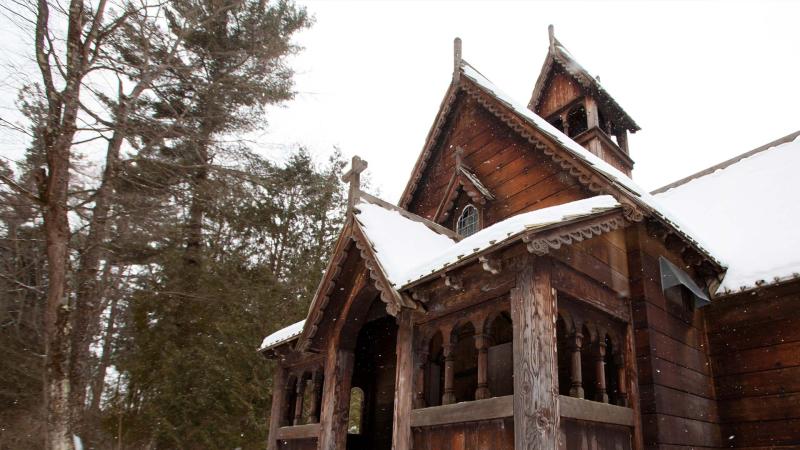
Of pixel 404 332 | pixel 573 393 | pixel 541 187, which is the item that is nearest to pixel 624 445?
pixel 573 393

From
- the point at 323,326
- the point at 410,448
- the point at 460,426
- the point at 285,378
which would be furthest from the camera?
the point at 285,378

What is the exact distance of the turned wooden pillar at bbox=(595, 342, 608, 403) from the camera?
20.1 ft

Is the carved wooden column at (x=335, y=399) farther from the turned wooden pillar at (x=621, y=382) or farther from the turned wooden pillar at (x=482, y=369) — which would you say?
the turned wooden pillar at (x=621, y=382)

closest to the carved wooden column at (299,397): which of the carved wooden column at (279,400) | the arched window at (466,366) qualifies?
the carved wooden column at (279,400)

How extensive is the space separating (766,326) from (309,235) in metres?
15.3

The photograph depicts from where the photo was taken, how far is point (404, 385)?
6.73 m

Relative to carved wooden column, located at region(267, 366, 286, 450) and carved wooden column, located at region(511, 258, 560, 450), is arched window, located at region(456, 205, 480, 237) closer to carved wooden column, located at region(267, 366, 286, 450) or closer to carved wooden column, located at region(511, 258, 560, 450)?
carved wooden column, located at region(267, 366, 286, 450)

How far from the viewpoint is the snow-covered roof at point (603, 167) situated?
7.46m

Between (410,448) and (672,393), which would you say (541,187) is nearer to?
(672,393)

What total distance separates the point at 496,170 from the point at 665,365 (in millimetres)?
4669

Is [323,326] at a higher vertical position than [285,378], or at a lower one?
higher

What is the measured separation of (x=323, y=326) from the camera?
27.5ft

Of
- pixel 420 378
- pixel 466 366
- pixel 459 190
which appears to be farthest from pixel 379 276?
pixel 459 190

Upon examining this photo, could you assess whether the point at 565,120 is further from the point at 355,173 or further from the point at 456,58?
the point at 355,173
